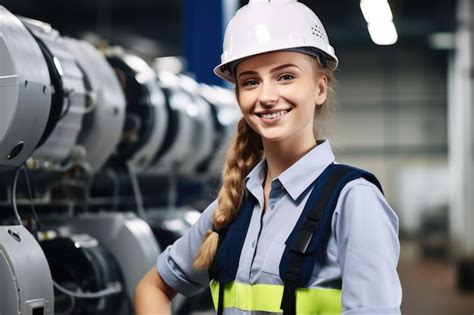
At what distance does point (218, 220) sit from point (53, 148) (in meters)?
1.02

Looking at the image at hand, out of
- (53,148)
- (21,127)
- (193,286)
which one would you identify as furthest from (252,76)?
(53,148)

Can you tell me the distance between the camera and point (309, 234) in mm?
1862

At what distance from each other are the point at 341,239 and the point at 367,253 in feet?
0.27

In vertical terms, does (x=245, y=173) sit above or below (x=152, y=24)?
below

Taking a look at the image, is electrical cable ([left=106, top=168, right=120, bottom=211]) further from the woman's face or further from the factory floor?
the factory floor

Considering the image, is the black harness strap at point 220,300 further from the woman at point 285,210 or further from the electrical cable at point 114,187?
the electrical cable at point 114,187

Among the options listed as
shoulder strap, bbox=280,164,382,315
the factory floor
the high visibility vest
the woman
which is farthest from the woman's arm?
the factory floor

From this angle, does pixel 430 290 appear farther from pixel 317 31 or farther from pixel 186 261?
pixel 317 31

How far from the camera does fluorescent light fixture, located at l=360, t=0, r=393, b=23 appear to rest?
319 cm

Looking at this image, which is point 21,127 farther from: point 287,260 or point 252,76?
point 287,260

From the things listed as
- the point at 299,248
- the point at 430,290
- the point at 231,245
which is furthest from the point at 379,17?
the point at 430,290

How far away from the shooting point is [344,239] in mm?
1837

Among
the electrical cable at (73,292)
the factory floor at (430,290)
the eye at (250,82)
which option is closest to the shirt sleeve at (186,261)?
the eye at (250,82)

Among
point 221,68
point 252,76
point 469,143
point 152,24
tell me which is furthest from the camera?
point 152,24
